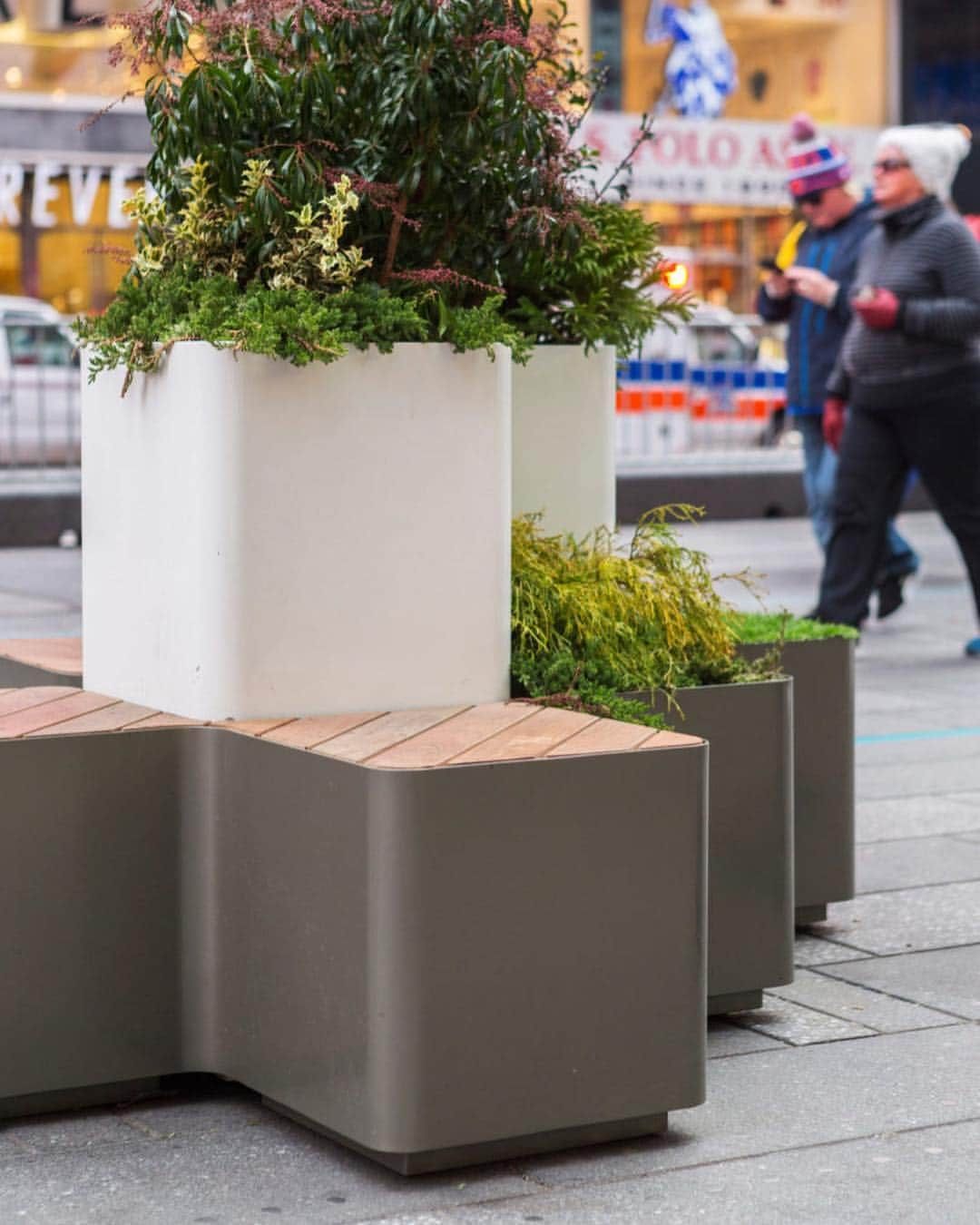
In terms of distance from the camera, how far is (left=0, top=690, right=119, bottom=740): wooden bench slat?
3496mm

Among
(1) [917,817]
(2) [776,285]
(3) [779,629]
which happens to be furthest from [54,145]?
(3) [779,629]

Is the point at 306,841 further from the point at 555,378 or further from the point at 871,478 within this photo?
the point at 871,478

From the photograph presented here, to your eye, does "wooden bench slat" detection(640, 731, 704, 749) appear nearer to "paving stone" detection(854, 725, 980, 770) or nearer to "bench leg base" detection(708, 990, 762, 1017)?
"bench leg base" detection(708, 990, 762, 1017)

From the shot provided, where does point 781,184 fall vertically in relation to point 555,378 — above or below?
above

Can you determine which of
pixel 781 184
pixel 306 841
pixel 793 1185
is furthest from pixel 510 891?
pixel 781 184

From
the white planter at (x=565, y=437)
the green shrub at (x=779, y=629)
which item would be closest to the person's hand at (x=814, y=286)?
the green shrub at (x=779, y=629)

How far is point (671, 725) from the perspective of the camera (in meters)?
3.88

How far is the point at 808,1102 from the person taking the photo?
11.7 feet

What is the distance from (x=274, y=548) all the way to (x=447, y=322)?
Result: 0.52 meters

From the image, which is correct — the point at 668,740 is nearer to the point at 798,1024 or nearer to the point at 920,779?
the point at 798,1024

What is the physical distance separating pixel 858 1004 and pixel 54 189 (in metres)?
24.9

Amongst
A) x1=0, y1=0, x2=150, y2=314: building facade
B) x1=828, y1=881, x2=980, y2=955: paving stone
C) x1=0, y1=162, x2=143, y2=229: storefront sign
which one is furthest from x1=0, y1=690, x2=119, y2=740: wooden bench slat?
x1=0, y1=162, x2=143, y2=229: storefront sign

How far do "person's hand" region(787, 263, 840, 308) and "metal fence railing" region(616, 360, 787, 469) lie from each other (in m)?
7.97

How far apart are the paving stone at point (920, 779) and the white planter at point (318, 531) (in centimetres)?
290
